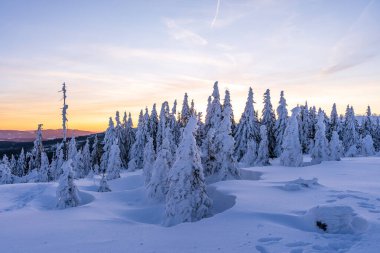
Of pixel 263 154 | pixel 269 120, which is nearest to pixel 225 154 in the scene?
pixel 263 154

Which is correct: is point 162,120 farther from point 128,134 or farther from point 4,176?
point 4,176

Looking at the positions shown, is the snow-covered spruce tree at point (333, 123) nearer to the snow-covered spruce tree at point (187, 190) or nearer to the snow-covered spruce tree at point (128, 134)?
the snow-covered spruce tree at point (128, 134)

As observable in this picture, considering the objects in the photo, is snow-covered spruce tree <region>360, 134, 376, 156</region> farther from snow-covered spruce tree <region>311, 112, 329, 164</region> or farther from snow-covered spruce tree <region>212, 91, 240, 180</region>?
snow-covered spruce tree <region>212, 91, 240, 180</region>

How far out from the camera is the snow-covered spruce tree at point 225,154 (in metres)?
27.9

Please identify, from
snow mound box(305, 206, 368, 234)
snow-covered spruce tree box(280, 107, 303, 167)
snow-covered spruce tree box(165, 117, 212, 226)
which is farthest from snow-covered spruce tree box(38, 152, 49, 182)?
snow mound box(305, 206, 368, 234)

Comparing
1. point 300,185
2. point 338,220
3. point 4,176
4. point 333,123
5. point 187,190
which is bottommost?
point 4,176

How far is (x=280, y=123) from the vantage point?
56656 millimetres

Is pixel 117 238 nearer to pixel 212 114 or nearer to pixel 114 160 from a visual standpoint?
pixel 212 114

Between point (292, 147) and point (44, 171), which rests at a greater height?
point (292, 147)

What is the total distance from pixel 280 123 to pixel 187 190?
136 feet

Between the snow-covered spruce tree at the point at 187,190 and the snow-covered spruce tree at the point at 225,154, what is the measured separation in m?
9.32

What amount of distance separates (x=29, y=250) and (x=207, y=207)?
9.30 m

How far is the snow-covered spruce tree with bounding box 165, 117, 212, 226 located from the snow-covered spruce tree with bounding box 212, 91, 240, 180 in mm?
9322

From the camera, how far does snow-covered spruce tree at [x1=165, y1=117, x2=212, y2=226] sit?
1794 cm
